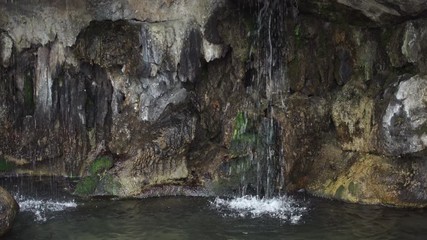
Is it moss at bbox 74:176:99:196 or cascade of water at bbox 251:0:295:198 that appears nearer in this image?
moss at bbox 74:176:99:196

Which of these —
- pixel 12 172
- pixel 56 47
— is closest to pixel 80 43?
pixel 56 47

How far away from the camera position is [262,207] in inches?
580

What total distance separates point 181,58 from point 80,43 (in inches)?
A: 121

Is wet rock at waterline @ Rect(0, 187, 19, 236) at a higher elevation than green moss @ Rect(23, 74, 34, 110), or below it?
below

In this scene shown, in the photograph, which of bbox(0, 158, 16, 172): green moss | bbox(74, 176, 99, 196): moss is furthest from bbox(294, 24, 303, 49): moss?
bbox(0, 158, 16, 172): green moss

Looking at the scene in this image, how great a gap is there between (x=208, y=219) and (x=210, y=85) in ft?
16.4

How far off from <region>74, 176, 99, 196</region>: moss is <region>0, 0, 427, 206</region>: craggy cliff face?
0.04 meters

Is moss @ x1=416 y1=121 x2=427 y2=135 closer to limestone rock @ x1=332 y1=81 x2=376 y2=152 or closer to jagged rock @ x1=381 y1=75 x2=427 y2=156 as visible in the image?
jagged rock @ x1=381 y1=75 x2=427 y2=156

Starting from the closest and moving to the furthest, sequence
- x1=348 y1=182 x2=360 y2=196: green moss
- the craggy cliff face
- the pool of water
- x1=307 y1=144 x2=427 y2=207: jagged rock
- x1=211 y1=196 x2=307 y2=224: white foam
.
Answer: the pool of water, x1=211 y1=196 x2=307 y2=224: white foam, x1=307 y1=144 x2=427 y2=207: jagged rock, x1=348 y1=182 x2=360 y2=196: green moss, the craggy cliff face

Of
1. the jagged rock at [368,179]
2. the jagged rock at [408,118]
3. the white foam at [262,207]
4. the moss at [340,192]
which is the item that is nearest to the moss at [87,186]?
the white foam at [262,207]

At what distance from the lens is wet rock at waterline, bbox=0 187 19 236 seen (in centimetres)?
1210

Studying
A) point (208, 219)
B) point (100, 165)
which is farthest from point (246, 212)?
point (100, 165)

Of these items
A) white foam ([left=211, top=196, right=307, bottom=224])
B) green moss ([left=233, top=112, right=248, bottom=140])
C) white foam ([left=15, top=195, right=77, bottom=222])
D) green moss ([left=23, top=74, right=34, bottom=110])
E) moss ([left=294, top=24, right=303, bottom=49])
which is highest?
moss ([left=294, top=24, right=303, bottom=49])

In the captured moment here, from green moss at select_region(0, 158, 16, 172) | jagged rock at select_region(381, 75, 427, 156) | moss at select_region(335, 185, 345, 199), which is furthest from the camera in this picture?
green moss at select_region(0, 158, 16, 172)
